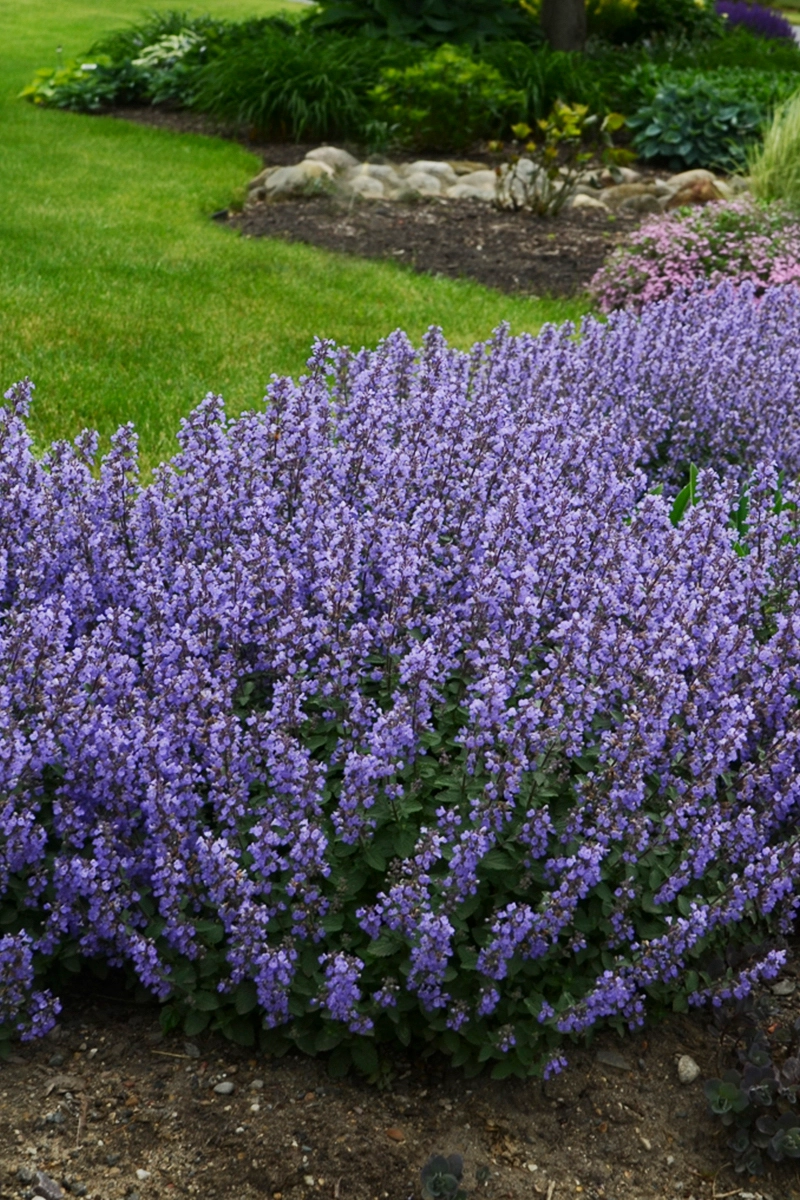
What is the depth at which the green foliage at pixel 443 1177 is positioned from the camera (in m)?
2.46

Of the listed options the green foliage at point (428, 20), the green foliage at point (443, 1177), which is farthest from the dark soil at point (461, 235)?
the green foliage at point (443, 1177)

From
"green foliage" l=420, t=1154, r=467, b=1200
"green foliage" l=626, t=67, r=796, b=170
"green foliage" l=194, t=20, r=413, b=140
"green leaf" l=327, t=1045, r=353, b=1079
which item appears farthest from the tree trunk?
"green foliage" l=420, t=1154, r=467, b=1200

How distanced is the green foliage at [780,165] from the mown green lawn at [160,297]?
2857mm

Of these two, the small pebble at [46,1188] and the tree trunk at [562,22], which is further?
the tree trunk at [562,22]

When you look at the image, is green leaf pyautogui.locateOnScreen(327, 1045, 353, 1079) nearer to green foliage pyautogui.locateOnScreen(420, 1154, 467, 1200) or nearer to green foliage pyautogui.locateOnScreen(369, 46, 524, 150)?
green foliage pyautogui.locateOnScreen(420, 1154, 467, 1200)

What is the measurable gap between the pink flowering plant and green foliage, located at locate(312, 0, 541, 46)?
25.1 feet

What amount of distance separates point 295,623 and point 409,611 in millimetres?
301

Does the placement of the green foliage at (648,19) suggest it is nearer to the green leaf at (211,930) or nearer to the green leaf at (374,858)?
the green leaf at (374,858)

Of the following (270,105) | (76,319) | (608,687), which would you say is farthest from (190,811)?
(270,105)

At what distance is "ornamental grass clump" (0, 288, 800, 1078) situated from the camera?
2.68 meters

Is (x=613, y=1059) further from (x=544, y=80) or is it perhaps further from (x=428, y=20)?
(x=428, y=20)

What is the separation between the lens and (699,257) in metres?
8.67

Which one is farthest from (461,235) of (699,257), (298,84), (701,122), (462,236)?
(701,122)

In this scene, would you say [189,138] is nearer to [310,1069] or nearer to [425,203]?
→ [425,203]
